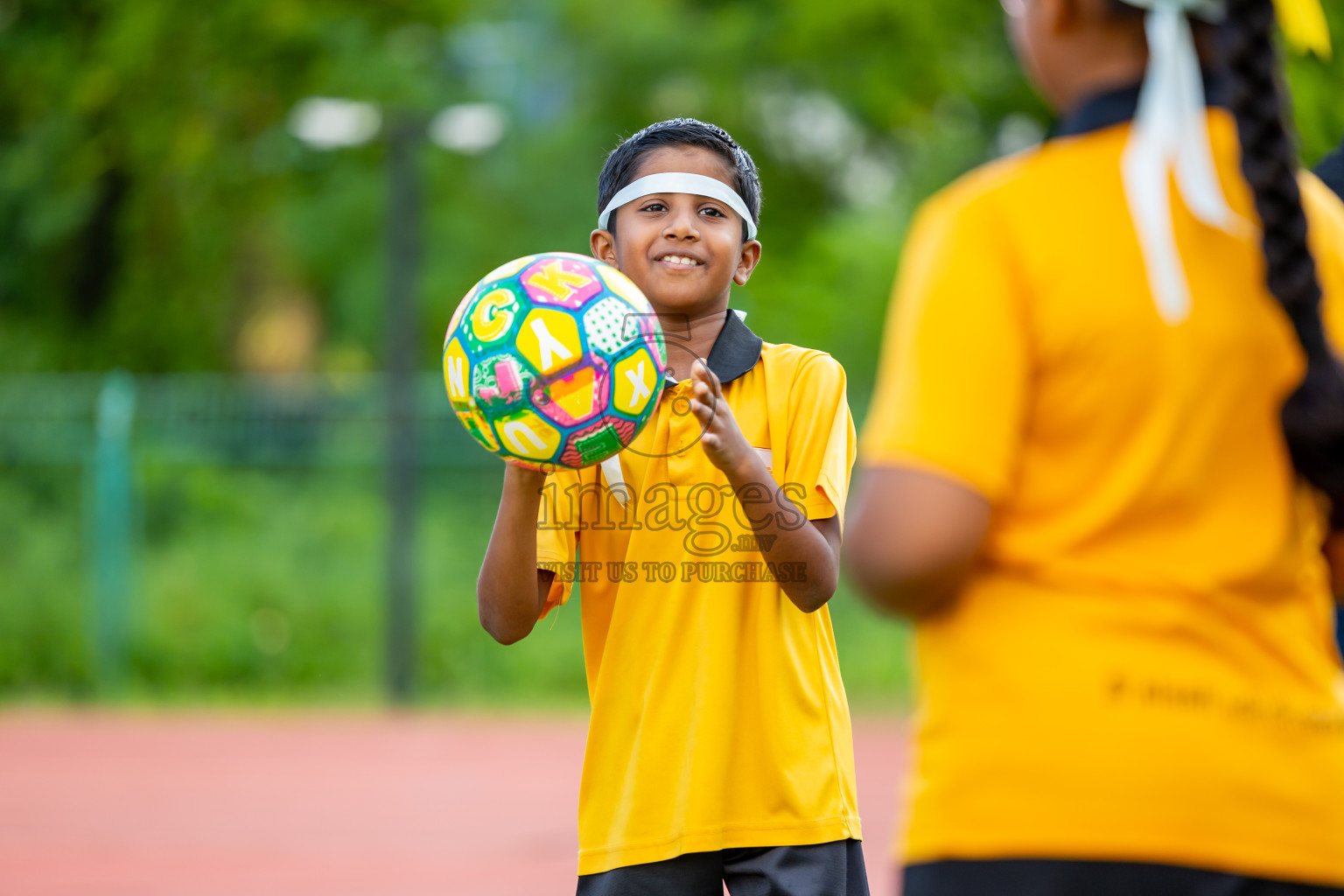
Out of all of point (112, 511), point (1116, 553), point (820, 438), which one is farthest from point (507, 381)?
point (112, 511)

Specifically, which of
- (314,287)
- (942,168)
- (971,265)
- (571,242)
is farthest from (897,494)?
(314,287)

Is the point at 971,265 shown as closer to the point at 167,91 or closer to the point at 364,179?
the point at 167,91

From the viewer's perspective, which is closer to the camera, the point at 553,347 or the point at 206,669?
the point at 553,347

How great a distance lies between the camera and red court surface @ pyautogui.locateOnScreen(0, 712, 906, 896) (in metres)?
6.93

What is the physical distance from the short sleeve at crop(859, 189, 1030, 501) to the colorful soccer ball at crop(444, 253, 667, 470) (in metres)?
0.89

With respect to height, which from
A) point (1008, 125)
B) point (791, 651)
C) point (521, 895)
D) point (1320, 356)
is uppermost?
point (1008, 125)

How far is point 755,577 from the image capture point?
8.84 feet

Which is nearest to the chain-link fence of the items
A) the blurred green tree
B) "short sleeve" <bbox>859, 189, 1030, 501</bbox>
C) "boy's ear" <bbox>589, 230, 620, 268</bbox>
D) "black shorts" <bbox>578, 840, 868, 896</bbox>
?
the blurred green tree

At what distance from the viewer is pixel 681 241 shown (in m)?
2.79

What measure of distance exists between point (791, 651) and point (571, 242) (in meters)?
16.2

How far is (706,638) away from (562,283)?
651 millimetres

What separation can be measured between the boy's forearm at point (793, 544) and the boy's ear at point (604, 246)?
25.1 inches

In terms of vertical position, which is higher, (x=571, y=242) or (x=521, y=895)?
(x=571, y=242)

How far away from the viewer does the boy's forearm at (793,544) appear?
246cm
